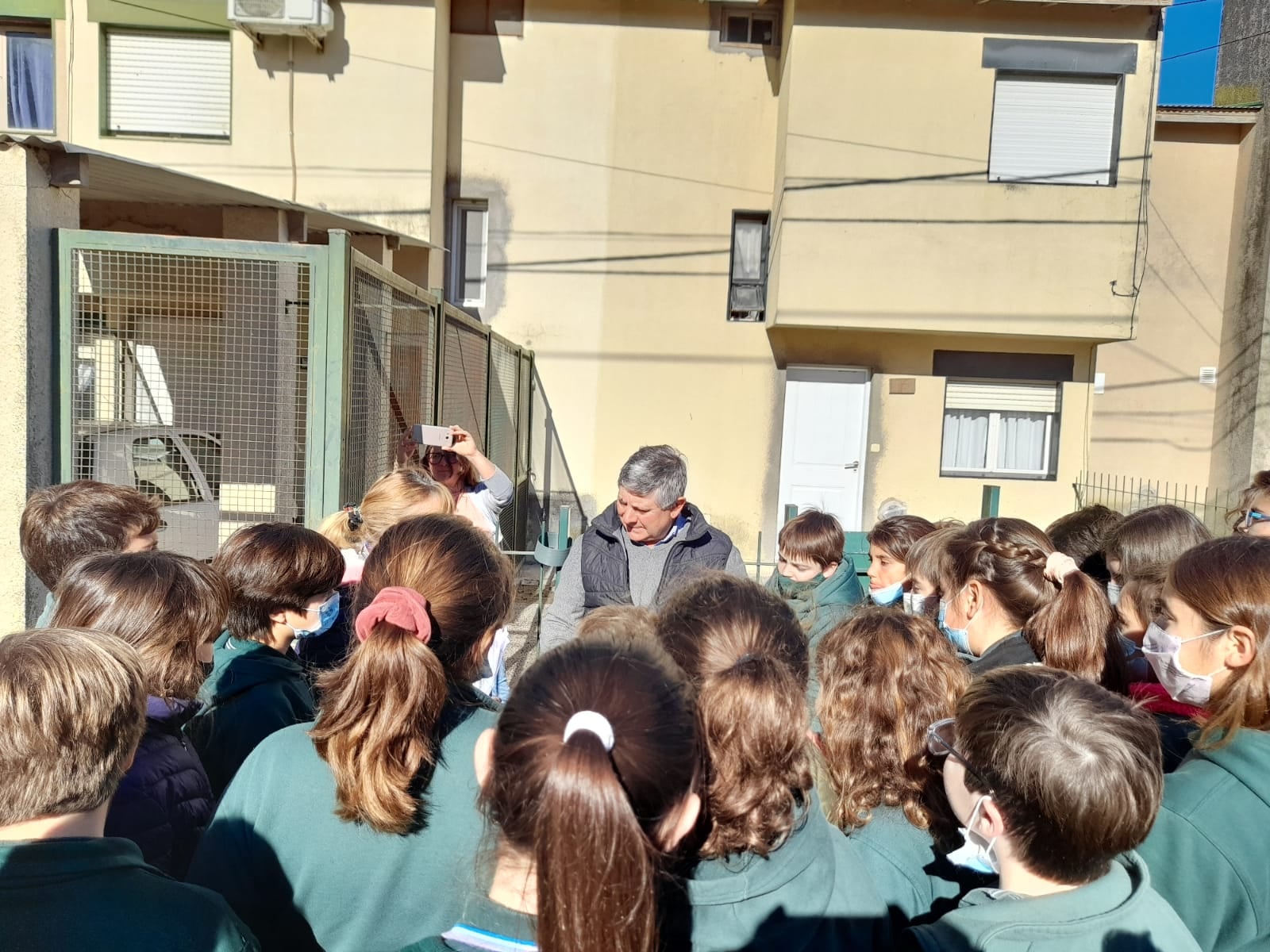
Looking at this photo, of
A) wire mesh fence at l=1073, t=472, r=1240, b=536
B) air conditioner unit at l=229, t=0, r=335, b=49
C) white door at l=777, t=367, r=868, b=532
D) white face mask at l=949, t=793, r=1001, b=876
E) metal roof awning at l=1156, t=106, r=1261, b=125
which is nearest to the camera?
white face mask at l=949, t=793, r=1001, b=876

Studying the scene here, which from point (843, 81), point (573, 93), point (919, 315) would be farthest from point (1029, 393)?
point (573, 93)

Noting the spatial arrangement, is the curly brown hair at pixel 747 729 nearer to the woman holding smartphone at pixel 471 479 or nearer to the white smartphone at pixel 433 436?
the woman holding smartphone at pixel 471 479

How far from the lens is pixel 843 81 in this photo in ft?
33.3

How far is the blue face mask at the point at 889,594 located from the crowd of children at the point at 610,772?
1.25 meters

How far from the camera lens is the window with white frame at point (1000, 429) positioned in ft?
37.3

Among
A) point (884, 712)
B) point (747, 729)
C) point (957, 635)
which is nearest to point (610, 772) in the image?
point (747, 729)

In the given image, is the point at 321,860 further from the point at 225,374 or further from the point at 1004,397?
the point at 1004,397

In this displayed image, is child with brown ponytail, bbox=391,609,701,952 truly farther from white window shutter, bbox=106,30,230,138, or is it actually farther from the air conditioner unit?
white window shutter, bbox=106,30,230,138

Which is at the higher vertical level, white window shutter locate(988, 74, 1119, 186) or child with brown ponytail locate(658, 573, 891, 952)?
white window shutter locate(988, 74, 1119, 186)

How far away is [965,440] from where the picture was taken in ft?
37.7

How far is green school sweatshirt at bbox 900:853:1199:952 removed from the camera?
145cm

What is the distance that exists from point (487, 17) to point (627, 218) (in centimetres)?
295

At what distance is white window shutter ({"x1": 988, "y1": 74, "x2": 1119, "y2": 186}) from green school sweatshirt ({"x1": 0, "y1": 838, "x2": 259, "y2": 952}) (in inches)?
432

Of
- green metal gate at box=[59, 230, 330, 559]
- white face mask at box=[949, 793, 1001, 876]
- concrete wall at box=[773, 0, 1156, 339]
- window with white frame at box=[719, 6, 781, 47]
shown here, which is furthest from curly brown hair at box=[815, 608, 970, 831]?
window with white frame at box=[719, 6, 781, 47]
